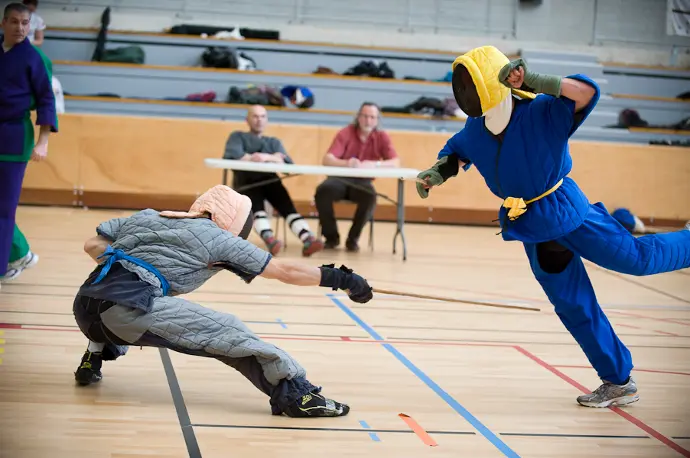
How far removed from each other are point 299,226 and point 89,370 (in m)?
4.75

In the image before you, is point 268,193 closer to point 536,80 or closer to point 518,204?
point 518,204

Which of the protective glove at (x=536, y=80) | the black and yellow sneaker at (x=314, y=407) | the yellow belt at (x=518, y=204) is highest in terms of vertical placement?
the protective glove at (x=536, y=80)

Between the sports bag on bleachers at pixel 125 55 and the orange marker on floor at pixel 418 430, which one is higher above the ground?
the sports bag on bleachers at pixel 125 55

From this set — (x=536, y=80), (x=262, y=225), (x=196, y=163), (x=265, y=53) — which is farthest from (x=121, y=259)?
(x=265, y=53)

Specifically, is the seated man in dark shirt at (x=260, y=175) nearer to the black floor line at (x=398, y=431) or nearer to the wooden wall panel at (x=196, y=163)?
the wooden wall panel at (x=196, y=163)

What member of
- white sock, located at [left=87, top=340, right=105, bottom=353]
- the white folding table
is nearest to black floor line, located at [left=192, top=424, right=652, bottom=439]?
white sock, located at [left=87, top=340, right=105, bottom=353]

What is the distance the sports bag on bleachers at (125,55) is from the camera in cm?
1260

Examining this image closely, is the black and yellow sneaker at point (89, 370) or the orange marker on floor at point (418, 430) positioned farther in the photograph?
the black and yellow sneaker at point (89, 370)

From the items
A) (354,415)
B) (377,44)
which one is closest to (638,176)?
(377,44)

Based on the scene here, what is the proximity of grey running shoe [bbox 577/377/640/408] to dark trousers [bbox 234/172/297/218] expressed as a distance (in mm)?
5082

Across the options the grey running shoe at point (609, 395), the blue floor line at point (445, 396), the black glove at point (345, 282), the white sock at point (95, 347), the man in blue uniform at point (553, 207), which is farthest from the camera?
the grey running shoe at point (609, 395)

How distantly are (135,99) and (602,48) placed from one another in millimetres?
7224

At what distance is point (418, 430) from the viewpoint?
3.39 meters

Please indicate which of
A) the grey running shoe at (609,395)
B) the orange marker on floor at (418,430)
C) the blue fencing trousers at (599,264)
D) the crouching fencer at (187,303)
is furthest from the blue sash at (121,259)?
the grey running shoe at (609,395)
